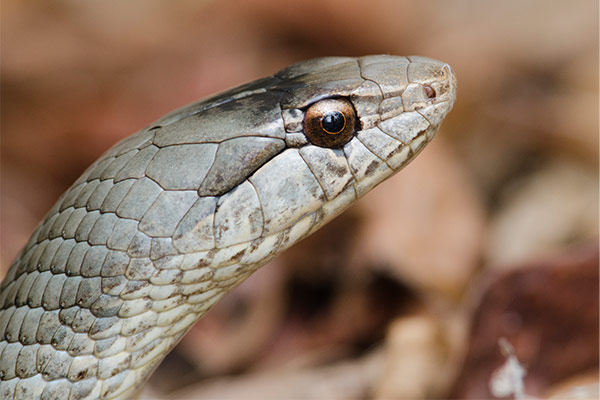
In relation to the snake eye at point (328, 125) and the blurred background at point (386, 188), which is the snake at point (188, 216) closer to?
the snake eye at point (328, 125)

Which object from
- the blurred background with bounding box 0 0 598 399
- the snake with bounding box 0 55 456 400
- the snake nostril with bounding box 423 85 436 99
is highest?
the blurred background with bounding box 0 0 598 399

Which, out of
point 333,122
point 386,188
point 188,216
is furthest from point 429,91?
point 386,188

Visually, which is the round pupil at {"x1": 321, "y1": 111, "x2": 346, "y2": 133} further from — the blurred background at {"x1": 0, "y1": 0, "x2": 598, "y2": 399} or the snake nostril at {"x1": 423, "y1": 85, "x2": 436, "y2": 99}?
the blurred background at {"x1": 0, "y1": 0, "x2": 598, "y2": 399}

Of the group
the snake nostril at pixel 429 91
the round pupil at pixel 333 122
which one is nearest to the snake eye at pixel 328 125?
the round pupil at pixel 333 122

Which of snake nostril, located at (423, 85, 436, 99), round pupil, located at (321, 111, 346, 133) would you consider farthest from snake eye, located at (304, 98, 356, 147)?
snake nostril, located at (423, 85, 436, 99)

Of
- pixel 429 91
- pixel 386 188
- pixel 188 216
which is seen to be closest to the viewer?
pixel 188 216

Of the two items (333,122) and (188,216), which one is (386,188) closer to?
(333,122)

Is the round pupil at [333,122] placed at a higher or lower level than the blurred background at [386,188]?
lower
